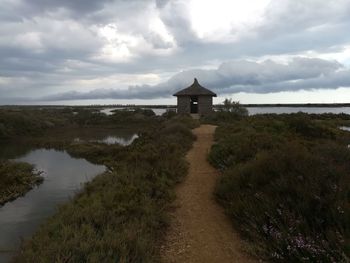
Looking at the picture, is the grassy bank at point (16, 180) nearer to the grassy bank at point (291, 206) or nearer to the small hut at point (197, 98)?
the grassy bank at point (291, 206)

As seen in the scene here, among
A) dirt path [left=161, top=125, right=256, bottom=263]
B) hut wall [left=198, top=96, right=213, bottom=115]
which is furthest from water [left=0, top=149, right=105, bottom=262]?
hut wall [left=198, top=96, right=213, bottom=115]

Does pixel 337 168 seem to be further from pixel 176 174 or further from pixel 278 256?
pixel 176 174

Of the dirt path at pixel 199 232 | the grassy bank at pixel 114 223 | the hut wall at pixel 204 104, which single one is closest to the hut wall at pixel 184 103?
the hut wall at pixel 204 104

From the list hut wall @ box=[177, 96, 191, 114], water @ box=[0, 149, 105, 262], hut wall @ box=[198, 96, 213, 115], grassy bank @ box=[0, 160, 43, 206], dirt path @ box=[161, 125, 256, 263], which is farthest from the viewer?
hut wall @ box=[177, 96, 191, 114]

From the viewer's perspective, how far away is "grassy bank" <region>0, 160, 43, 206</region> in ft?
45.5

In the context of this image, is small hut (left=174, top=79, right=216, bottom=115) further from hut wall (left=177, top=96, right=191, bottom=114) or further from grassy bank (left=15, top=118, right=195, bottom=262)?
grassy bank (left=15, top=118, right=195, bottom=262)

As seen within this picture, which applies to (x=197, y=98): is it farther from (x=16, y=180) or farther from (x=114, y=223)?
(x=114, y=223)

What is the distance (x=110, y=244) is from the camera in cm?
529

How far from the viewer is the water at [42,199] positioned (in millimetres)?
9211

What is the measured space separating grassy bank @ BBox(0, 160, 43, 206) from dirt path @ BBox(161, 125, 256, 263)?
7329 millimetres

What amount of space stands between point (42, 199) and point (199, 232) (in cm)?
816

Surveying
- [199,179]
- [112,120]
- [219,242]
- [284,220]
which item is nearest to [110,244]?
[219,242]

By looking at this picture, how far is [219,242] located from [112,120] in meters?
54.1

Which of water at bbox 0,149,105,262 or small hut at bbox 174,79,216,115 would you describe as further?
small hut at bbox 174,79,216,115
